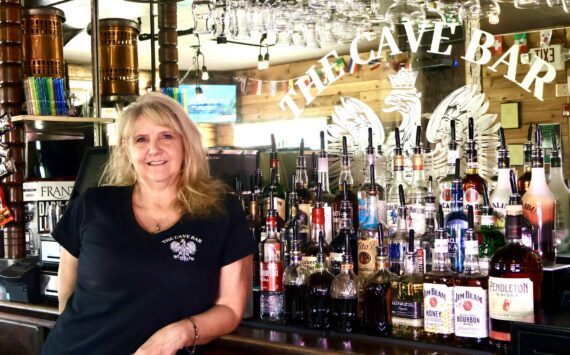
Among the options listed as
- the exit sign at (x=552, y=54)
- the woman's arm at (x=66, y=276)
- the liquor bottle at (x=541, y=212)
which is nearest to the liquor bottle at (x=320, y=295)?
the liquor bottle at (x=541, y=212)

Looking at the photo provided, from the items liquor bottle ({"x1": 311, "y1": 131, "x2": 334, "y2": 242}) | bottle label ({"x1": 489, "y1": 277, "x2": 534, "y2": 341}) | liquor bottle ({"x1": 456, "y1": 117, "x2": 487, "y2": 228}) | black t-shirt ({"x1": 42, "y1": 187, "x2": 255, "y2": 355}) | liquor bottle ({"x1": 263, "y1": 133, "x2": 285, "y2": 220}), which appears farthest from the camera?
liquor bottle ({"x1": 263, "y1": 133, "x2": 285, "y2": 220})

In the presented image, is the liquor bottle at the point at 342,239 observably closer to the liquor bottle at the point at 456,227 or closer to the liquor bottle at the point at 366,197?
the liquor bottle at the point at 366,197

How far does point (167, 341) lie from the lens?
5.55 feet

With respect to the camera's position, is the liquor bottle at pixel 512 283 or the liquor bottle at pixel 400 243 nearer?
the liquor bottle at pixel 512 283

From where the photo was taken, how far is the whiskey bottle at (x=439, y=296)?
1642mm

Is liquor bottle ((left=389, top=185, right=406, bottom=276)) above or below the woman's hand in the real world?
above

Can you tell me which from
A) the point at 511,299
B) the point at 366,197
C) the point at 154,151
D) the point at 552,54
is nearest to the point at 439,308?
the point at 511,299

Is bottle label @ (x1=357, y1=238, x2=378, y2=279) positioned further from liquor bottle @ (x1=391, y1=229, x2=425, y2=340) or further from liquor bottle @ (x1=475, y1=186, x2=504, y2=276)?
liquor bottle @ (x1=475, y1=186, x2=504, y2=276)

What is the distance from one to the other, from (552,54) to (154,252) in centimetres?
344

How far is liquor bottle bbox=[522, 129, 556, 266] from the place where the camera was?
1.86 metres

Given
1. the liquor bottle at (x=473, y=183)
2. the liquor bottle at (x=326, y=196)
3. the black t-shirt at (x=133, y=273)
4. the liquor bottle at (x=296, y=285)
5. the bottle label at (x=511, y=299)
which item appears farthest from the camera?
the liquor bottle at (x=326, y=196)

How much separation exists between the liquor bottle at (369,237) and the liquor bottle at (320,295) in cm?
9

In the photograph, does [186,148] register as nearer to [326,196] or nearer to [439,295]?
[326,196]

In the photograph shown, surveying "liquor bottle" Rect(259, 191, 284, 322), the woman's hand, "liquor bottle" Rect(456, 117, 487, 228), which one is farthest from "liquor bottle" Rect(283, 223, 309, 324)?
"liquor bottle" Rect(456, 117, 487, 228)
